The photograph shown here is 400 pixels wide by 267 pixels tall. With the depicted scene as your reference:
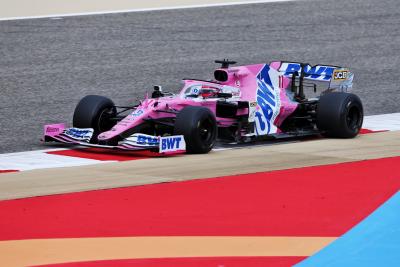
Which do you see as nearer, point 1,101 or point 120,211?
point 120,211

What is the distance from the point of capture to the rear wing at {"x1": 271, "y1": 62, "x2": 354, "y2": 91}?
16891 mm

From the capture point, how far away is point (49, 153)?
1496 centimetres

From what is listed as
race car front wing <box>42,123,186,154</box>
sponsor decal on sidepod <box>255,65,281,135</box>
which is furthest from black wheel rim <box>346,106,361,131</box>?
race car front wing <box>42,123,186,154</box>

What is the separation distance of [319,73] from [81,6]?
11.6 meters

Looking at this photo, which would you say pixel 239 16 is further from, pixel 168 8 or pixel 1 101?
pixel 1 101


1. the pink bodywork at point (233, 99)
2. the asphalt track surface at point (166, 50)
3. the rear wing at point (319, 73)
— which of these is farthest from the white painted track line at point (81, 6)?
the pink bodywork at point (233, 99)

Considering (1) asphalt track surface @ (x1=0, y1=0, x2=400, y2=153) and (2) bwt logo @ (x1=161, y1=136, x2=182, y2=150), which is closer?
(2) bwt logo @ (x1=161, y1=136, x2=182, y2=150)

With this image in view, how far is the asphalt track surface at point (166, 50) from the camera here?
1938 cm

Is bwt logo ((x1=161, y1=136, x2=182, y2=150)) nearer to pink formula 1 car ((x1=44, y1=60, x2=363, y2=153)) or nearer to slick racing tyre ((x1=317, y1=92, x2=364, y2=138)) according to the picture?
pink formula 1 car ((x1=44, y1=60, x2=363, y2=153))

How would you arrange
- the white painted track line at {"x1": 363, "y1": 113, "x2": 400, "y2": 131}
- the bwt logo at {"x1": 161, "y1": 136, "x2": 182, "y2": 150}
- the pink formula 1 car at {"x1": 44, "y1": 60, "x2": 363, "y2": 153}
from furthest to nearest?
the white painted track line at {"x1": 363, "y1": 113, "x2": 400, "y2": 131}, the pink formula 1 car at {"x1": 44, "y1": 60, "x2": 363, "y2": 153}, the bwt logo at {"x1": 161, "y1": 136, "x2": 182, "y2": 150}

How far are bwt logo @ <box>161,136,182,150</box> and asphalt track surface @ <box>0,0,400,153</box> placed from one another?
223 centimetres

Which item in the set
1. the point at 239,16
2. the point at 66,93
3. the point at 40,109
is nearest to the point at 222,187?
the point at 40,109

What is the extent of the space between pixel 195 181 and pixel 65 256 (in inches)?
155

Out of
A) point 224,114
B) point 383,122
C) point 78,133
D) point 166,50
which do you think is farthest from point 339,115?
point 166,50
